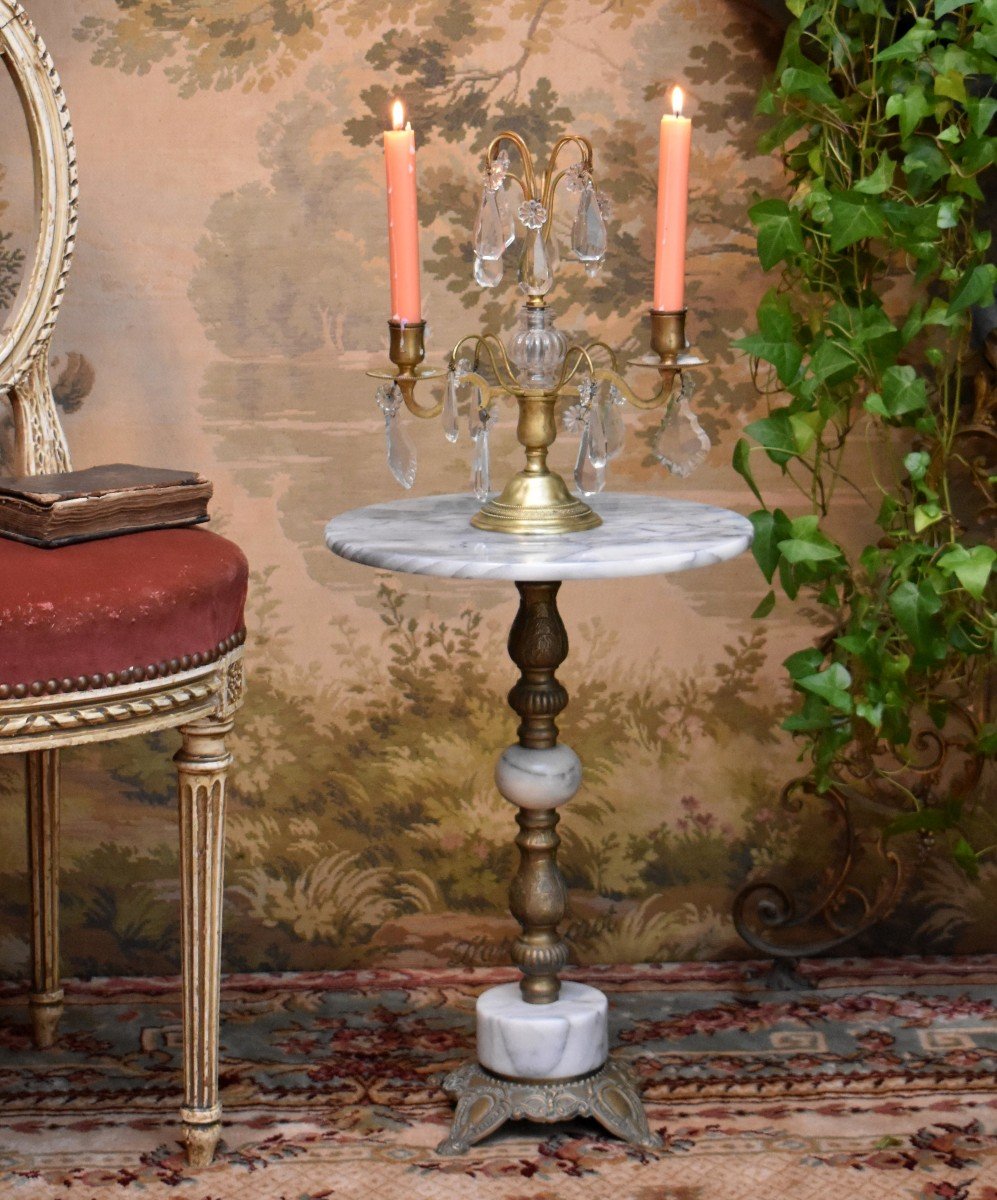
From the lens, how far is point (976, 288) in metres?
1.83

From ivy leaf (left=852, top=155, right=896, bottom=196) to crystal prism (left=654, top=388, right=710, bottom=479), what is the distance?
0.40 meters

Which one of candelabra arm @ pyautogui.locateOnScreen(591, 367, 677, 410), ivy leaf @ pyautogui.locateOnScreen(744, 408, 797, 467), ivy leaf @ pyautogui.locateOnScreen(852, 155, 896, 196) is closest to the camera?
candelabra arm @ pyautogui.locateOnScreen(591, 367, 677, 410)

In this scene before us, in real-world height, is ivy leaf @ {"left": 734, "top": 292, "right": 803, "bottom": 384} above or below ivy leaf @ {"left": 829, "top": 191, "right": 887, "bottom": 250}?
below

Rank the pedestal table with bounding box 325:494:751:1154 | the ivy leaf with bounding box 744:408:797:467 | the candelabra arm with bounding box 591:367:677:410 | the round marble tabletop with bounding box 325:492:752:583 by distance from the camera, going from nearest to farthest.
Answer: the round marble tabletop with bounding box 325:492:752:583 < the candelabra arm with bounding box 591:367:677:410 < the pedestal table with bounding box 325:494:751:1154 < the ivy leaf with bounding box 744:408:797:467

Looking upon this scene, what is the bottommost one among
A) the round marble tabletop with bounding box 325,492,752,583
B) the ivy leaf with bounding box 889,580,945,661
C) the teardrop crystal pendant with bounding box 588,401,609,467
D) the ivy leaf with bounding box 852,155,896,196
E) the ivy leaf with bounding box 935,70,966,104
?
the ivy leaf with bounding box 889,580,945,661

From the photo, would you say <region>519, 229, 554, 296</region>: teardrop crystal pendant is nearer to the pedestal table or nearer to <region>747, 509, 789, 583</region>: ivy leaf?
the pedestal table

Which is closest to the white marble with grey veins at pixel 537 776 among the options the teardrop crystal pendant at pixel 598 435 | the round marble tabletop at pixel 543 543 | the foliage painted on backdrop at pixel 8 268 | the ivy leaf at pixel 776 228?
the round marble tabletop at pixel 543 543

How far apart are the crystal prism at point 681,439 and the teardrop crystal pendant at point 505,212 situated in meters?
0.23

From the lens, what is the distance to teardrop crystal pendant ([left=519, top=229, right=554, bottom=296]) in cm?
163

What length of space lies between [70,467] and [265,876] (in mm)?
623

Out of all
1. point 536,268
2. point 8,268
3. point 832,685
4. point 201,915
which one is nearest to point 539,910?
point 201,915

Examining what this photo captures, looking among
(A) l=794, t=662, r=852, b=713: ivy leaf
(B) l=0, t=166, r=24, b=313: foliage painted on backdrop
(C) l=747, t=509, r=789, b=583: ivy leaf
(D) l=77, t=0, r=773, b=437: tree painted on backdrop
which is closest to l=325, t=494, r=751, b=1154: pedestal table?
(C) l=747, t=509, r=789, b=583: ivy leaf

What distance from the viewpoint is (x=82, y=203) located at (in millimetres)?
2107

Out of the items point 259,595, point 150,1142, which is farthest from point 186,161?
point 150,1142
